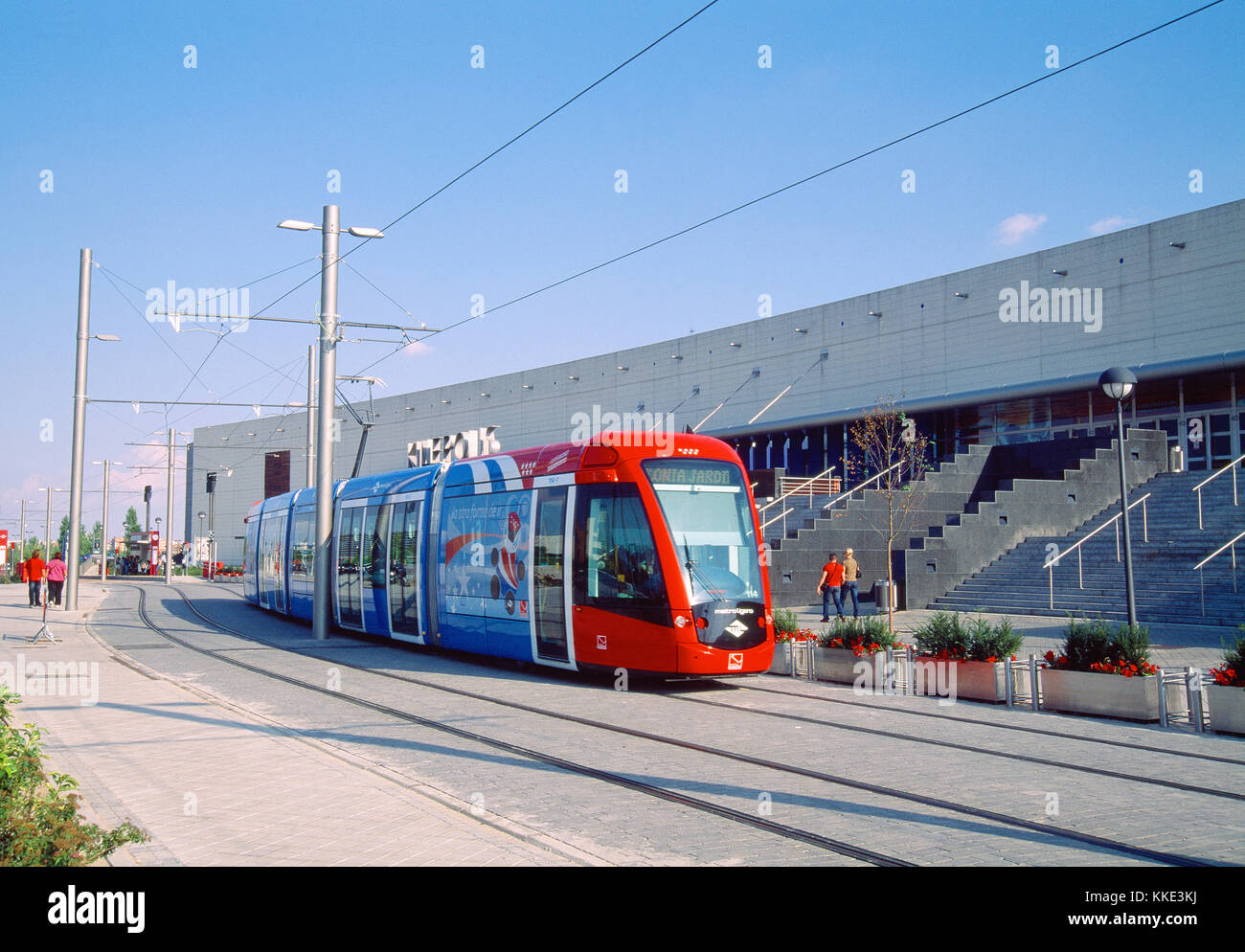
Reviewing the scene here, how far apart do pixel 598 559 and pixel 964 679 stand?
5.23 metres

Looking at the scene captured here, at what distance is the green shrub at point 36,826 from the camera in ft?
17.5

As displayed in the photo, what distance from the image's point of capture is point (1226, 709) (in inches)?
452

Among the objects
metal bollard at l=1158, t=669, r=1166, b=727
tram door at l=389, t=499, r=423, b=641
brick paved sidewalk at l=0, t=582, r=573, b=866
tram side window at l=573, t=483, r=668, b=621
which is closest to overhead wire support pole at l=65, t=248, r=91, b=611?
tram door at l=389, t=499, r=423, b=641

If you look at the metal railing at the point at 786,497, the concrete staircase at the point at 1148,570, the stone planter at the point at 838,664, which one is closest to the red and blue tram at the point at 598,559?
the stone planter at the point at 838,664

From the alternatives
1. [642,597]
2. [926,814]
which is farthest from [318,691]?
[926,814]

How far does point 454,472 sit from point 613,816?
11.8 metres

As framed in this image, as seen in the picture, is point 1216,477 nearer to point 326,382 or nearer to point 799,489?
point 799,489

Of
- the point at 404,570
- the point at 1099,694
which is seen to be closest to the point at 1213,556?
the point at 1099,694

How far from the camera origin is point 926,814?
→ 759 cm

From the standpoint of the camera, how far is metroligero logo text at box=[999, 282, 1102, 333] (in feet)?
120

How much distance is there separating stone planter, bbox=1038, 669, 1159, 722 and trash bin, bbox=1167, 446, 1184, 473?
73.1ft

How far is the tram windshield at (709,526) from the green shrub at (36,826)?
→ 28.0ft

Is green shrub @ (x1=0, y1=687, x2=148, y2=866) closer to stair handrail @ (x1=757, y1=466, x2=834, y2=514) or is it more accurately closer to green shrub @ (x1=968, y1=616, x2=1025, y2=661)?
green shrub @ (x1=968, y1=616, x2=1025, y2=661)

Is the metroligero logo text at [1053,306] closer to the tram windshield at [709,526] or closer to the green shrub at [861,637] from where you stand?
the green shrub at [861,637]
